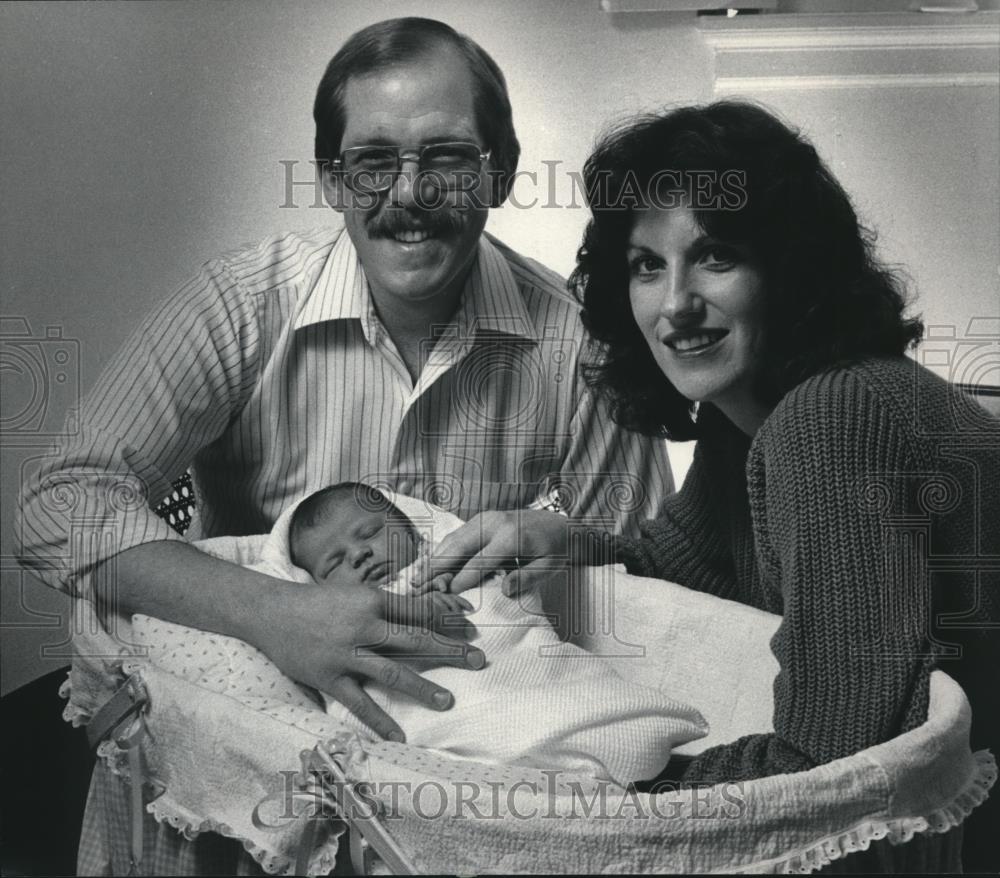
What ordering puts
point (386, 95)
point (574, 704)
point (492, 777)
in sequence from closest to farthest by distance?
point (492, 777)
point (574, 704)
point (386, 95)

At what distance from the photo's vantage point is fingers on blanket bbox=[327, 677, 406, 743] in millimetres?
675

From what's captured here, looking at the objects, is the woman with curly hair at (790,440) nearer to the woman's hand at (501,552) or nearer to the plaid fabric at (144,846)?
the woman's hand at (501,552)

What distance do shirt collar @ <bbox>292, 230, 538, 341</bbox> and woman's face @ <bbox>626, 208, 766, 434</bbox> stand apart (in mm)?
202

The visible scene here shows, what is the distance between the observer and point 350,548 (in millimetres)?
764

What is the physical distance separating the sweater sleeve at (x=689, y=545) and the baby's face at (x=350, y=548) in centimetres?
20

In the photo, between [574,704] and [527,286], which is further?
[527,286]

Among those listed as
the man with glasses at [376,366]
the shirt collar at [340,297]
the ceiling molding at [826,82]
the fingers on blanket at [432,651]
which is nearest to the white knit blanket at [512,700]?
the fingers on blanket at [432,651]

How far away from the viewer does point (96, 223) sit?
92 centimetres

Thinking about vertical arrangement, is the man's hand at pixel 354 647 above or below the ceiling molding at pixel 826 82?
below

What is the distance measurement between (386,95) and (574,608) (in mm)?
397

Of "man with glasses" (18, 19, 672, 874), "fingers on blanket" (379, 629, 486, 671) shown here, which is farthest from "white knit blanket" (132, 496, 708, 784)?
"man with glasses" (18, 19, 672, 874)

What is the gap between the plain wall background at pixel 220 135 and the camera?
0.90m

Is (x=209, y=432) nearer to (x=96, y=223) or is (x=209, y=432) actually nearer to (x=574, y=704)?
(x=96, y=223)

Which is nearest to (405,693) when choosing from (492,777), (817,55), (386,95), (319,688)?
(319,688)
